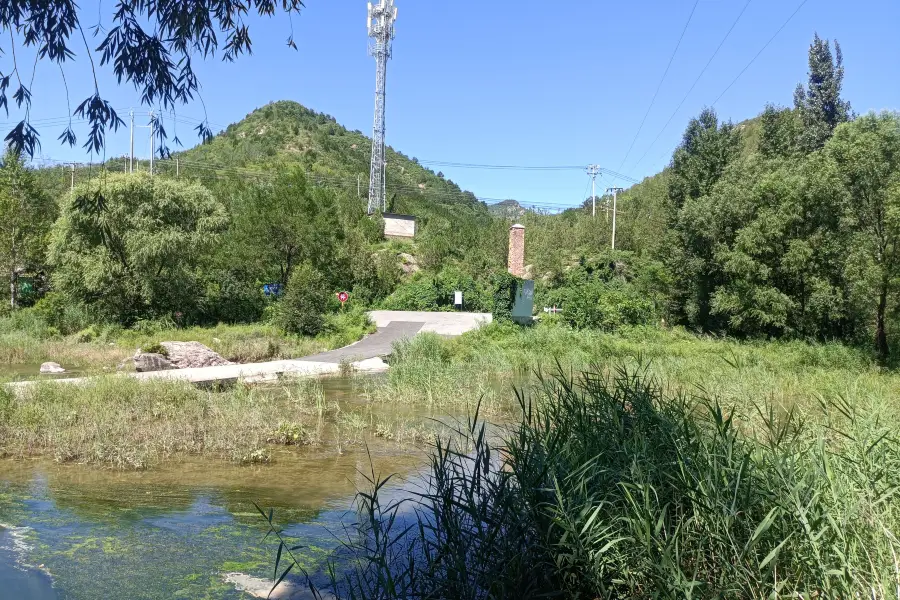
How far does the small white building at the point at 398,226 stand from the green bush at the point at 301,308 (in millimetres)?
29365

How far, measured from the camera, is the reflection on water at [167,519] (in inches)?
201

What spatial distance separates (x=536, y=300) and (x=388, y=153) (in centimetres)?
7819

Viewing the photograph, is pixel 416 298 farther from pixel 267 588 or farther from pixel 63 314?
pixel 267 588

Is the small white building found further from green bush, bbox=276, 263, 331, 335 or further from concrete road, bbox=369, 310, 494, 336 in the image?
green bush, bbox=276, 263, 331, 335

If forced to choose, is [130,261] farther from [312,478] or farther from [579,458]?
[579,458]

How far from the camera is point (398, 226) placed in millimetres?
55062

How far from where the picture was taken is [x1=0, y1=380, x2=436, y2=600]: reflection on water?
16.8 feet

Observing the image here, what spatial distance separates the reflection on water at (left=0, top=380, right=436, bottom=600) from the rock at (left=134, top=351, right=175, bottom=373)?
9.30 metres

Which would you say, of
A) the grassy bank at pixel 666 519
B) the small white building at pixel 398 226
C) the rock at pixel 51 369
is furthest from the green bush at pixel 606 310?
the small white building at pixel 398 226

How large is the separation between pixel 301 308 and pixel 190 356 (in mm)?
5901

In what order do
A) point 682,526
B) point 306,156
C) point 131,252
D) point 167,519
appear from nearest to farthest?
1. point 682,526
2. point 167,519
3. point 131,252
4. point 306,156

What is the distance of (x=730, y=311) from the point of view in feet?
88.8

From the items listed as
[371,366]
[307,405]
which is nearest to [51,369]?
[371,366]

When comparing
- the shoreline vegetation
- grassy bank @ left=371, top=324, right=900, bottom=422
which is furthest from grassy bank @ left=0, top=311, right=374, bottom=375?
the shoreline vegetation
